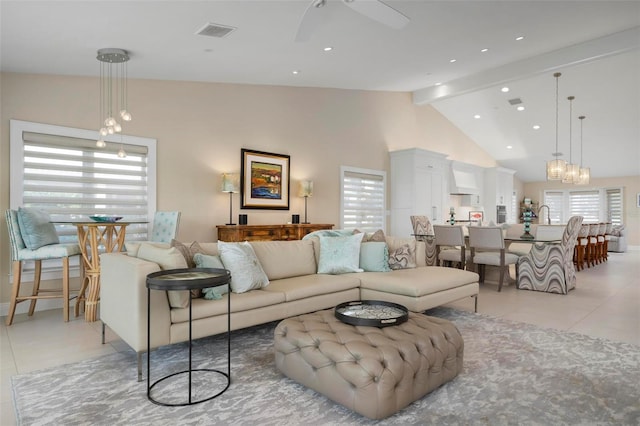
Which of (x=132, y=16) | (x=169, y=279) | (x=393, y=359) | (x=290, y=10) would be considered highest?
(x=290, y=10)

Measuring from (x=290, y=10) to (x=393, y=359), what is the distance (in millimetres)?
3272

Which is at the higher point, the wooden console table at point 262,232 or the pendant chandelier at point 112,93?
the pendant chandelier at point 112,93

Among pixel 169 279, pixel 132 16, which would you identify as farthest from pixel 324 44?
pixel 169 279

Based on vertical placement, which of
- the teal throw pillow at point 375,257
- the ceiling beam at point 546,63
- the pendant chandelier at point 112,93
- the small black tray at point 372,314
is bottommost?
the small black tray at point 372,314

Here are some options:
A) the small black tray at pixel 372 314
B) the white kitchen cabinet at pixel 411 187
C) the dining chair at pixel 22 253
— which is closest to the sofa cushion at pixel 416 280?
the small black tray at pixel 372 314

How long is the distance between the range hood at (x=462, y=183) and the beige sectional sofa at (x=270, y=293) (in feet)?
19.2

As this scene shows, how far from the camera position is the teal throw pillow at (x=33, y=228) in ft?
12.4

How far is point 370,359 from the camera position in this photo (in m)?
1.97

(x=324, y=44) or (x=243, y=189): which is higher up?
(x=324, y=44)

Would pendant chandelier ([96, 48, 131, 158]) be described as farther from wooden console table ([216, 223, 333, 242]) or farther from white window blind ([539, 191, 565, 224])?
white window blind ([539, 191, 565, 224])

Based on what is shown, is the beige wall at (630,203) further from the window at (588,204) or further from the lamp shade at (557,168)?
the lamp shade at (557,168)

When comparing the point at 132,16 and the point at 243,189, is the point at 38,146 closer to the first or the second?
the point at 132,16

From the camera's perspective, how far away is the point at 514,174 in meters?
13.4

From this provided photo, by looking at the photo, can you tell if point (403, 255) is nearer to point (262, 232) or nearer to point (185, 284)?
point (262, 232)
